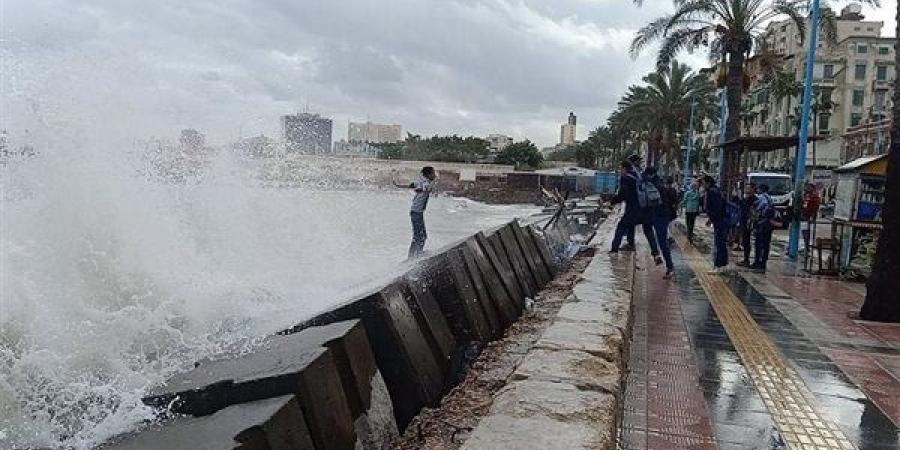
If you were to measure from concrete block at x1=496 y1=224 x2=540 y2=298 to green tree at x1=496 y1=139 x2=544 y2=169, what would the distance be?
320 feet

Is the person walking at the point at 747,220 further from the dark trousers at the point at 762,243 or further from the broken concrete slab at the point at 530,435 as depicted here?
the broken concrete slab at the point at 530,435

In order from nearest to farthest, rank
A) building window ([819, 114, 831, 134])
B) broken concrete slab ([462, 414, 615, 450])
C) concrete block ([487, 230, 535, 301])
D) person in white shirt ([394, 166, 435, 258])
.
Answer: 1. broken concrete slab ([462, 414, 615, 450])
2. concrete block ([487, 230, 535, 301])
3. person in white shirt ([394, 166, 435, 258])
4. building window ([819, 114, 831, 134])

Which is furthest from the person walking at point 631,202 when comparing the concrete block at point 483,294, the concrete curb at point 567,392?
the concrete curb at point 567,392

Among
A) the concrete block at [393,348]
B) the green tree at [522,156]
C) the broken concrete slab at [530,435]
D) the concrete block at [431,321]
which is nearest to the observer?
the broken concrete slab at [530,435]

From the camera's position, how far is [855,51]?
71.8m

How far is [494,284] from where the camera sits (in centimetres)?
815

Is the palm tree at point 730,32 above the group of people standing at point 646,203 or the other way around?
above

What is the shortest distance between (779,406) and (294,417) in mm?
3183

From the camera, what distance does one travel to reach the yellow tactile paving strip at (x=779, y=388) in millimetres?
4151

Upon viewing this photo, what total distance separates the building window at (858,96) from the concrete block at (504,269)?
7404 cm

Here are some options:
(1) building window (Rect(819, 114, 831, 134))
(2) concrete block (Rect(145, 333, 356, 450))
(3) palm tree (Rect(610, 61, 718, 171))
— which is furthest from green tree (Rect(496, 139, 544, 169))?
(2) concrete block (Rect(145, 333, 356, 450))

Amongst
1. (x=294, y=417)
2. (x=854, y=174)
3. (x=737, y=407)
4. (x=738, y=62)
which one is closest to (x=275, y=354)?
(x=294, y=417)

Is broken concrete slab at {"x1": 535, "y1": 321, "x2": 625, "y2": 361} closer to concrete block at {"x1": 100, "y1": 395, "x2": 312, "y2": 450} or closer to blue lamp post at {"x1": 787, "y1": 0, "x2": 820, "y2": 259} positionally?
concrete block at {"x1": 100, "y1": 395, "x2": 312, "y2": 450}

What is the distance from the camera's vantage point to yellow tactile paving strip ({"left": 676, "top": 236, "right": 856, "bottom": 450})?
13.6ft
